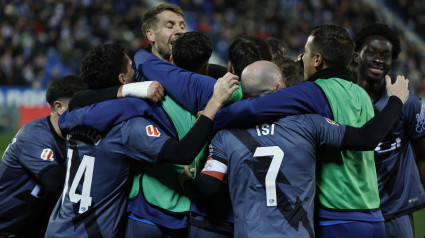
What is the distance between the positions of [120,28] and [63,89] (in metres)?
15.2

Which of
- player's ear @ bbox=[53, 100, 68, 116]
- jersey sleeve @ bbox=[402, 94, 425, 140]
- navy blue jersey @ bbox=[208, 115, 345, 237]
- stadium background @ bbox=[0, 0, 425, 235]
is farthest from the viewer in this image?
stadium background @ bbox=[0, 0, 425, 235]

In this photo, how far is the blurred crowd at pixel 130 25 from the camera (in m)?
18.2

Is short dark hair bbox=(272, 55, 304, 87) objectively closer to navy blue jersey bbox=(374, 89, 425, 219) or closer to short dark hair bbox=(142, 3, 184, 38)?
navy blue jersey bbox=(374, 89, 425, 219)

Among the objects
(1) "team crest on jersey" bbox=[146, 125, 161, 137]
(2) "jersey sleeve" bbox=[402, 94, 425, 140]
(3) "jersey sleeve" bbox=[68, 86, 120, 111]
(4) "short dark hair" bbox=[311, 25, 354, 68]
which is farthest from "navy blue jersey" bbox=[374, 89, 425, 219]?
(3) "jersey sleeve" bbox=[68, 86, 120, 111]

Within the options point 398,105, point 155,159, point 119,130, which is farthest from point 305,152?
point 119,130

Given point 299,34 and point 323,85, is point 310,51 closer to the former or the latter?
point 323,85

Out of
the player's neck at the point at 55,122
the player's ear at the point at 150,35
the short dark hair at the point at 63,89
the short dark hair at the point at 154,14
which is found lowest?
the player's neck at the point at 55,122

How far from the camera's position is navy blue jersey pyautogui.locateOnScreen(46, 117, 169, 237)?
3.60 m

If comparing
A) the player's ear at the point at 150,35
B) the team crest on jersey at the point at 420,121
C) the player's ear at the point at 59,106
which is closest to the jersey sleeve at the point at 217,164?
the player's ear at the point at 150,35

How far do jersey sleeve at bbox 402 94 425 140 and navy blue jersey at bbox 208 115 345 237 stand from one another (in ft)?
4.45

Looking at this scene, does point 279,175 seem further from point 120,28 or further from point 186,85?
point 120,28

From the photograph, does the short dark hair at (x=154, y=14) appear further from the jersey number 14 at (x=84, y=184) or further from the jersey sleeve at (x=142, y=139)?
the jersey number 14 at (x=84, y=184)

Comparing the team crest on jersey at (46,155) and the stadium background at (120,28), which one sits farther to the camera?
the stadium background at (120,28)

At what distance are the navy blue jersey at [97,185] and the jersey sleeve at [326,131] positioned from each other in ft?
Answer: 3.46
